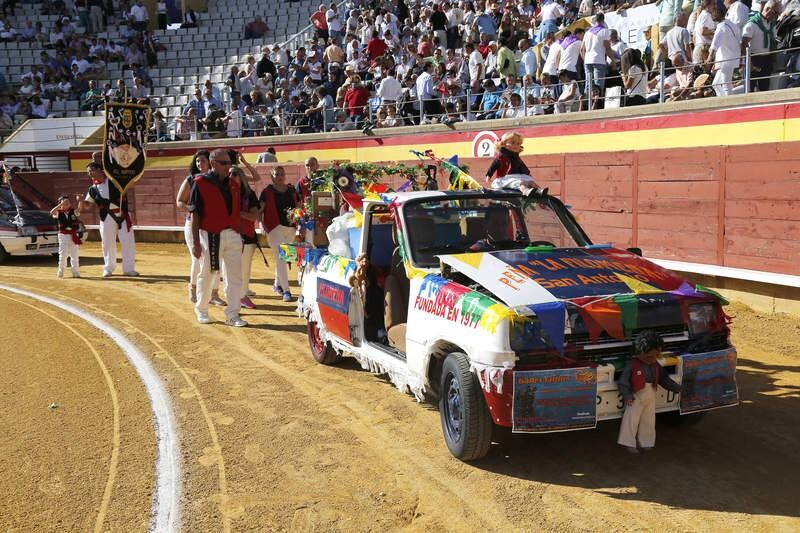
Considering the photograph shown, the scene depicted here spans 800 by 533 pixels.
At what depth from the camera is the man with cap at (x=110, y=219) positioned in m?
15.4

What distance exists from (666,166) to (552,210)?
572 centimetres

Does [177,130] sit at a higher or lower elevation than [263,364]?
higher

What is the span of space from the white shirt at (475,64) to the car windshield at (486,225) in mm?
11983

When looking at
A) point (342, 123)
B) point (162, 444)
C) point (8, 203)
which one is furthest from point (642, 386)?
point (8, 203)

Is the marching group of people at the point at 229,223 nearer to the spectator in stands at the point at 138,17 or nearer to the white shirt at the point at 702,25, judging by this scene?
the white shirt at the point at 702,25

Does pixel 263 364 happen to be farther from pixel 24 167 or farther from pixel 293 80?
pixel 24 167

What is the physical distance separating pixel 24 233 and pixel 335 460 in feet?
49.1

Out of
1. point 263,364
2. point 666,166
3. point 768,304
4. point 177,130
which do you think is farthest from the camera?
point 177,130

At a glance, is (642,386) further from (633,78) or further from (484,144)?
(484,144)

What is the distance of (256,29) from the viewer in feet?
99.6

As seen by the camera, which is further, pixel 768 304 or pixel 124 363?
pixel 768 304

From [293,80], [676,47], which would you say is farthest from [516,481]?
[293,80]

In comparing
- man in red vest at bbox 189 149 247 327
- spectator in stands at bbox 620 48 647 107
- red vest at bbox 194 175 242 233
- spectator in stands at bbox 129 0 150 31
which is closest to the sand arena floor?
man in red vest at bbox 189 149 247 327

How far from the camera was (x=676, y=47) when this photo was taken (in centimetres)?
1415
